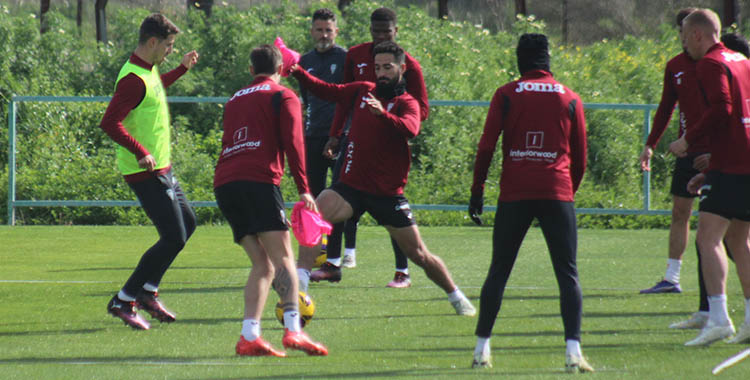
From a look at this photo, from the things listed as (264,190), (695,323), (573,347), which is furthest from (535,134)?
(695,323)

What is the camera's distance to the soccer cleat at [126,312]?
7117 mm

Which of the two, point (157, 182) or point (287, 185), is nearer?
point (157, 182)

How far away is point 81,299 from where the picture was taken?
8484 mm

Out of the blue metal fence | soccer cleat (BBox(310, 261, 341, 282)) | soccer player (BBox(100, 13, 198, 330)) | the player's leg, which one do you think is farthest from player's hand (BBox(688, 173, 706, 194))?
the blue metal fence

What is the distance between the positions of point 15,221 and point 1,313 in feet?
26.3

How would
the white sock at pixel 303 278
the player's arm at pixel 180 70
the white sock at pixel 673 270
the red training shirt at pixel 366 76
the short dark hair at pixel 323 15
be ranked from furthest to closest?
the short dark hair at pixel 323 15 < the white sock at pixel 673 270 < the red training shirt at pixel 366 76 < the player's arm at pixel 180 70 < the white sock at pixel 303 278

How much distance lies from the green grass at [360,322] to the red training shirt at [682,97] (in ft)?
4.43

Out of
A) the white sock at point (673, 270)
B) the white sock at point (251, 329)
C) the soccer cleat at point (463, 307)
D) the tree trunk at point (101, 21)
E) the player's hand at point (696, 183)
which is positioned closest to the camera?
the white sock at point (251, 329)

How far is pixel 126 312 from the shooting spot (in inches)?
281

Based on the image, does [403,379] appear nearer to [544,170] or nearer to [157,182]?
[544,170]

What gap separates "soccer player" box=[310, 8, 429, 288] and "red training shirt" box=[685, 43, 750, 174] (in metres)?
2.39

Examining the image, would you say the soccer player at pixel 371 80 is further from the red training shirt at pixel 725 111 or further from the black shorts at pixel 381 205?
the red training shirt at pixel 725 111

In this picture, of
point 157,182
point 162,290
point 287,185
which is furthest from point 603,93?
point 157,182

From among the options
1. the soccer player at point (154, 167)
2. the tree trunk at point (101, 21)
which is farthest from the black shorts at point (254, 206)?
the tree trunk at point (101, 21)
